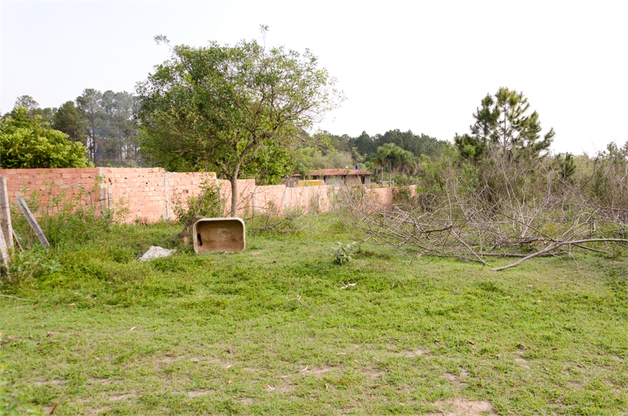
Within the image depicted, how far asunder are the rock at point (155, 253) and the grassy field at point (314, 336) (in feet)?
1.71

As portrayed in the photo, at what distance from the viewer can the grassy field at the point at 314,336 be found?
289 centimetres

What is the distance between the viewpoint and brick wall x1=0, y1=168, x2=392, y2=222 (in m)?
9.49

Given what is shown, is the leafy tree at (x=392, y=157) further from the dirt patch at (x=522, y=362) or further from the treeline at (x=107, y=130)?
the dirt patch at (x=522, y=362)

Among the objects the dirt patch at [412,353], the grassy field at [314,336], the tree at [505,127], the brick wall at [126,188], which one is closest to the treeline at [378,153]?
the tree at [505,127]

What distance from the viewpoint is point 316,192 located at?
17.1 meters

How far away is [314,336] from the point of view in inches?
160

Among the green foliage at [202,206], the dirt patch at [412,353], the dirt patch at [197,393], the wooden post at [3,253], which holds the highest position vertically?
the green foliage at [202,206]

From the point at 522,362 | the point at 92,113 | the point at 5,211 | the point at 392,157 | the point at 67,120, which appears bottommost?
the point at 522,362

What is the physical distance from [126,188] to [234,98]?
3906mm

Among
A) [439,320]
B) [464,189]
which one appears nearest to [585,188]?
[464,189]

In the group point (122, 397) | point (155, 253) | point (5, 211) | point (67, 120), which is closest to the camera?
point (122, 397)

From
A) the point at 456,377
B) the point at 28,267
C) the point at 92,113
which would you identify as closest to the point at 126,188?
the point at 28,267

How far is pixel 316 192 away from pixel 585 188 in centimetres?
957

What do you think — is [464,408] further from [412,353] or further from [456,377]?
[412,353]
